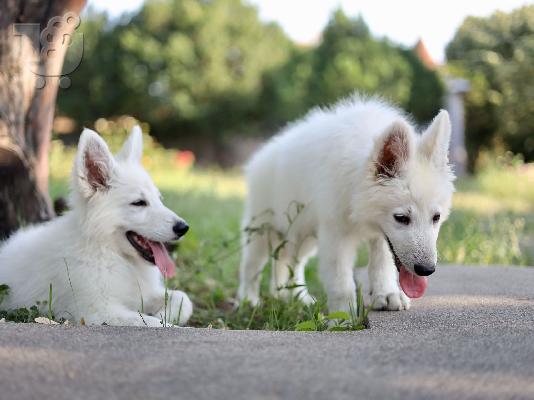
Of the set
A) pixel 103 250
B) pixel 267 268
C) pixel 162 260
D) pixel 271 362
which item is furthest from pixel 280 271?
pixel 271 362

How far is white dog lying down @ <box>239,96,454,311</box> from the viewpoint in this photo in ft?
11.4

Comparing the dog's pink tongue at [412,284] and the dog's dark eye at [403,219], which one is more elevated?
the dog's dark eye at [403,219]

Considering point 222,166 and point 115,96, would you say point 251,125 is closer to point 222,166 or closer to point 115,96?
point 222,166

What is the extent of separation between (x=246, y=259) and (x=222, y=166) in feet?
67.6

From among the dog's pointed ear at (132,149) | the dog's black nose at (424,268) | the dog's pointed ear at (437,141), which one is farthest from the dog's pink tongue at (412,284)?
the dog's pointed ear at (132,149)

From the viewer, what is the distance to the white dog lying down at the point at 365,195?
347 centimetres

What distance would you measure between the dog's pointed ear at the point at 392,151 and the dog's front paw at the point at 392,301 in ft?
2.44

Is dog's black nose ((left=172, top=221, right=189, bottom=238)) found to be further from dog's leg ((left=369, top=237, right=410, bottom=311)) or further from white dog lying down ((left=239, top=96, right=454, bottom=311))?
dog's leg ((left=369, top=237, right=410, bottom=311))

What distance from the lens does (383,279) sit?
4.04 m

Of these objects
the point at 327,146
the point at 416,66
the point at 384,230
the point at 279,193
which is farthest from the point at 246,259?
the point at 416,66

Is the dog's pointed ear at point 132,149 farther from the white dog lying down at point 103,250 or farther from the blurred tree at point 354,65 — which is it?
the blurred tree at point 354,65

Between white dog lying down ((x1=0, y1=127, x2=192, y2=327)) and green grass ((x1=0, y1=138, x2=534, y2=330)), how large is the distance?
272 millimetres

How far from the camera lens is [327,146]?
405 cm

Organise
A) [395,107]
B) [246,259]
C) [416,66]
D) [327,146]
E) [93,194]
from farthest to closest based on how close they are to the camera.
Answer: [416,66]
[246,259]
[395,107]
[327,146]
[93,194]
